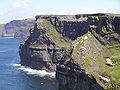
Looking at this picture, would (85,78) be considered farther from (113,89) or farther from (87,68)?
(113,89)

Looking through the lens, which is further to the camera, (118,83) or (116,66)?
(116,66)

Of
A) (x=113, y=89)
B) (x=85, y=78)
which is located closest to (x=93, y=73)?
(x=85, y=78)

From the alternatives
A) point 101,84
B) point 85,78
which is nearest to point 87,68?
point 85,78

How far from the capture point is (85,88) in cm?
19812

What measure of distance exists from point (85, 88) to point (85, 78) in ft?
17.2

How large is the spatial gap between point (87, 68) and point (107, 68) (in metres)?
9.63

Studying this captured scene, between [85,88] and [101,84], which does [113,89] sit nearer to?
[101,84]

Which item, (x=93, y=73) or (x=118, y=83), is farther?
(x=93, y=73)

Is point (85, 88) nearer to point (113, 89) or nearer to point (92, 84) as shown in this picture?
point (92, 84)

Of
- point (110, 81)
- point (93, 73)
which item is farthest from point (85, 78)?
point (110, 81)

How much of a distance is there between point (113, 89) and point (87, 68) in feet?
79.8

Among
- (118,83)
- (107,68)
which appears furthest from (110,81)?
(107,68)

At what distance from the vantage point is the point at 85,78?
644 ft

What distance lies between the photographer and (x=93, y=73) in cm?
19375
